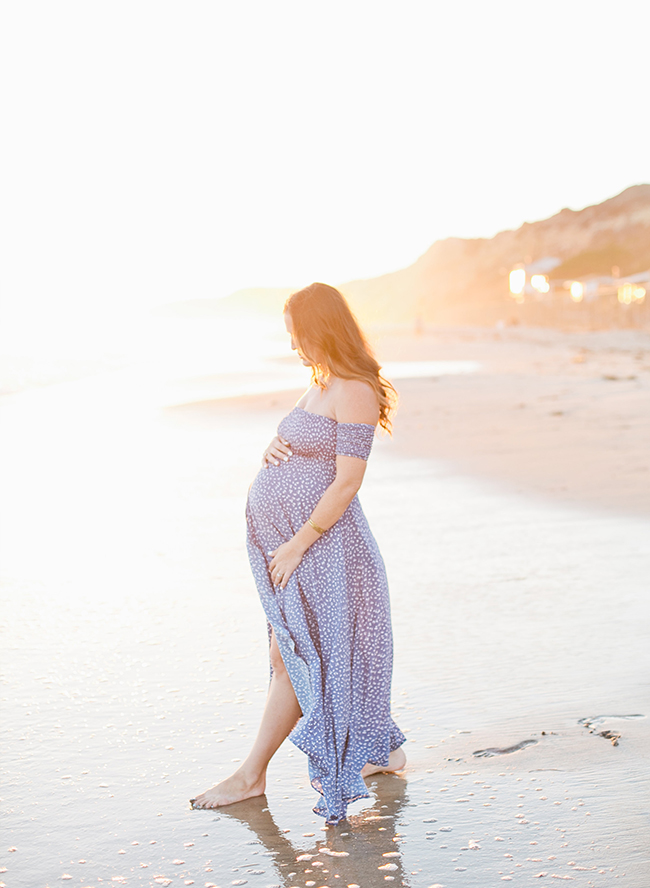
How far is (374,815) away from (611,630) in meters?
1.92

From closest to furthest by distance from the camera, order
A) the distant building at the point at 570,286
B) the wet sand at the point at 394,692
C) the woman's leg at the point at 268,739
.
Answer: the wet sand at the point at 394,692 → the woman's leg at the point at 268,739 → the distant building at the point at 570,286

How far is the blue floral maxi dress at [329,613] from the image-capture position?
2.86 metres

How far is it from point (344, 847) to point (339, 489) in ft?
3.36

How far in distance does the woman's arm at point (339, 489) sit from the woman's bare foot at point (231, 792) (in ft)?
2.10

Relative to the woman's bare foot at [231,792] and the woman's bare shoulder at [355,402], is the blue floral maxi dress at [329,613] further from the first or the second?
the woman's bare foot at [231,792]

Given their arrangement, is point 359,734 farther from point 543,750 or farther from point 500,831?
point 543,750

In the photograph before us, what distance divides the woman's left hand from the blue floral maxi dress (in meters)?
0.04

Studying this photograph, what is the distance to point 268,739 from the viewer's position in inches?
118

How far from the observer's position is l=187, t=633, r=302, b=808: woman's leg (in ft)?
9.73

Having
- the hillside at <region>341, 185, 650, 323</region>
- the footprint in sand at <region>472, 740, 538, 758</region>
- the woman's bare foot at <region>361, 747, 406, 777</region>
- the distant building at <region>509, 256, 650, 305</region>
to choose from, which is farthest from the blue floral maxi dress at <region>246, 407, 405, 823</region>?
the hillside at <region>341, 185, 650, 323</region>

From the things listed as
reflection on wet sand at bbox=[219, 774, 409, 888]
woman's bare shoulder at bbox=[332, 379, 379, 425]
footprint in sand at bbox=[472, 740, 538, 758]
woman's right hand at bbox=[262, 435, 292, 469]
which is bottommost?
footprint in sand at bbox=[472, 740, 538, 758]

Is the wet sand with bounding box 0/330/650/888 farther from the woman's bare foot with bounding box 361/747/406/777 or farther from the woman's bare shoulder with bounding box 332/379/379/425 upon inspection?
the woman's bare shoulder with bounding box 332/379/379/425

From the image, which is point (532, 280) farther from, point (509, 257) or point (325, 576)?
point (325, 576)

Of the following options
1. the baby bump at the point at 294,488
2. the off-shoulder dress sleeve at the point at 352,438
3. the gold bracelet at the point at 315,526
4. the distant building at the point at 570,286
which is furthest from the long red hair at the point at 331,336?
the distant building at the point at 570,286
